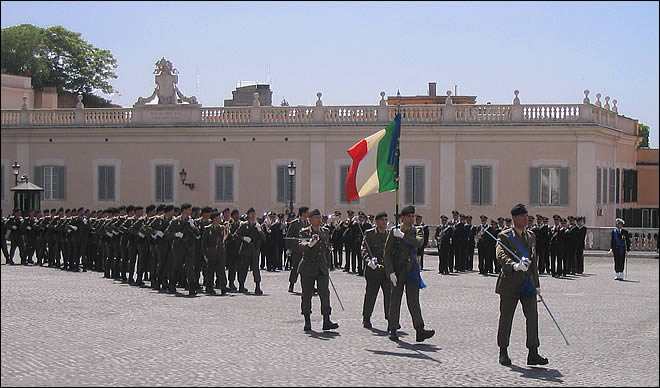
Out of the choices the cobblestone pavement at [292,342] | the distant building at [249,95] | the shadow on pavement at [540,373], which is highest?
the distant building at [249,95]

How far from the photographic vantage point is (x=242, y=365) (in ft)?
38.8

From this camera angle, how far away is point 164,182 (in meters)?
41.3

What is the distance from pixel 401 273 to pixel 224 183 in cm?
2707

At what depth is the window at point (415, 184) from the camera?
1527 inches

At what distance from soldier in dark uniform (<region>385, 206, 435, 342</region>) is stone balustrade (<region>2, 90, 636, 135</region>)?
24454mm

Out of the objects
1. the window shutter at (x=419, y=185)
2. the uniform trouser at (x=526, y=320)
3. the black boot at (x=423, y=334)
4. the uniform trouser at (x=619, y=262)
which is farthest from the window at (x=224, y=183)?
the uniform trouser at (x=526, y=320)

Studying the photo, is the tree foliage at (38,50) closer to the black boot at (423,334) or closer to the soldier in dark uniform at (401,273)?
the soldier in dark uniform at (401,273)

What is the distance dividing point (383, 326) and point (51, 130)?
30.4m

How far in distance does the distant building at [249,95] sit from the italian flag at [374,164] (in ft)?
96.4

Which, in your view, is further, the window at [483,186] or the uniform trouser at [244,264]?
the window at [483,186]

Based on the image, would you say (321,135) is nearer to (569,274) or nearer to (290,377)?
(569,274)

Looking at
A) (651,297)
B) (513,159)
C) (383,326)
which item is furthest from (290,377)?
(513,159)

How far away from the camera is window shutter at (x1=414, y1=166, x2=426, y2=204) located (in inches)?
1528

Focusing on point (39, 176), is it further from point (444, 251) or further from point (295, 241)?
point (295, 241)
